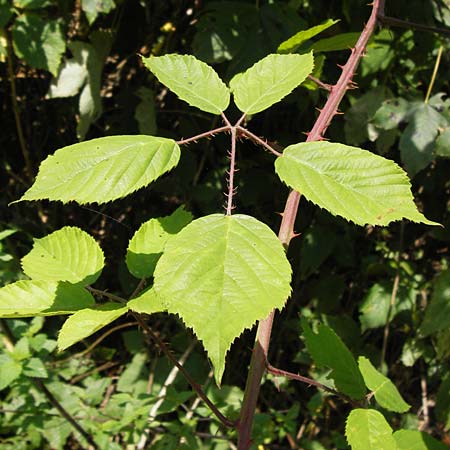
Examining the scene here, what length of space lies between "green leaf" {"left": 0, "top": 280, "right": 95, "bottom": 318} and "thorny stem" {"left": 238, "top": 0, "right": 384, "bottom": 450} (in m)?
0.22

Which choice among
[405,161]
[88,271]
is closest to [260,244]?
[88,271]

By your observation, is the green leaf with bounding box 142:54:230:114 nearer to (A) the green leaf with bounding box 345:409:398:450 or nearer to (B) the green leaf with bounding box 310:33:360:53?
(B) the green leaf with bounding box 310:33:360:53

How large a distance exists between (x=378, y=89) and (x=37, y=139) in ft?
4.64

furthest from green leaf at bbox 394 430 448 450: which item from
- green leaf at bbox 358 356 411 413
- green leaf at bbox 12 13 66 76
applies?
green leaf at bbox 12 13 66 76

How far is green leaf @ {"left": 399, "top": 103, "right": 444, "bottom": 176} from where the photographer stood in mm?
1532

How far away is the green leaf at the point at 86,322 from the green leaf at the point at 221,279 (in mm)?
88

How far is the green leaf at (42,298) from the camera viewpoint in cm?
72

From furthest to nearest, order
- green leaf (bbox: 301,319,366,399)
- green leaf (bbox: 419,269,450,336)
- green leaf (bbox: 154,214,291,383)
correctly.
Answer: green leaf (bbox: 419,269,450,336) → green leaf (bbox: 301,319,366,399) → green leaf (bbox: 154,214,291,383)

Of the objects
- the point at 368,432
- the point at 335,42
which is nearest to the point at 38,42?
the point at 335,42

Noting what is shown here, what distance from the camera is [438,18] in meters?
1.70

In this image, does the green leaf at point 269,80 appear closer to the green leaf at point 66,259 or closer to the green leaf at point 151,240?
the green leaf at point 151,240

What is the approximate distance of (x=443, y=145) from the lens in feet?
5.13

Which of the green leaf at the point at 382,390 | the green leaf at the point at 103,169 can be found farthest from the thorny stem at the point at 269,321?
the green leaf at the point at 382,390

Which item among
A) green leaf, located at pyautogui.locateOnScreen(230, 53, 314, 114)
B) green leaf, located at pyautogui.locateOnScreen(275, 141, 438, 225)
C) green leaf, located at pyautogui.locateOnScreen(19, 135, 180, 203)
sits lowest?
green leaf, located at pyautogui.locateOnScreen(275, 141, 438, 225)
